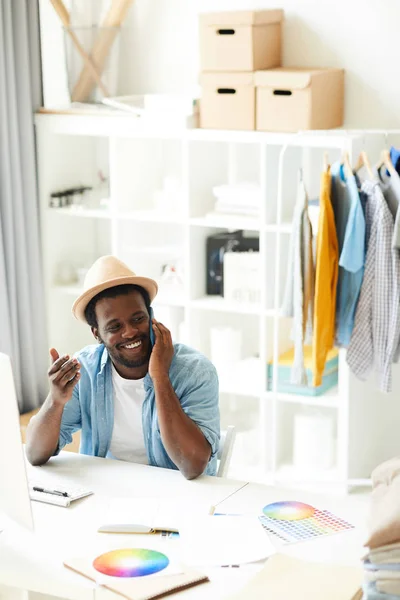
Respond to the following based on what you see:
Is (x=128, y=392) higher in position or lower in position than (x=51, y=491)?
higher

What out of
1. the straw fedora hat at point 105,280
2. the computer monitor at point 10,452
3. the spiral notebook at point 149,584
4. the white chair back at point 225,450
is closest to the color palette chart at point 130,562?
the spiral notebook at point 149,584

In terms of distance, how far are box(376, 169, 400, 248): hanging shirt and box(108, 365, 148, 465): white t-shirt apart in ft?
3.74

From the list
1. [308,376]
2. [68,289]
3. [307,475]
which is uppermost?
[68,289]

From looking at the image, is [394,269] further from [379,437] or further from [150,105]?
[150,105]

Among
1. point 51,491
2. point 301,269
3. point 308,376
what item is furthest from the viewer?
point 308,376

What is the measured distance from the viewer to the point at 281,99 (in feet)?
12.8

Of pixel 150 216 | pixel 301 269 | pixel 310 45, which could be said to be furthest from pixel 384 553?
pixel 310 45

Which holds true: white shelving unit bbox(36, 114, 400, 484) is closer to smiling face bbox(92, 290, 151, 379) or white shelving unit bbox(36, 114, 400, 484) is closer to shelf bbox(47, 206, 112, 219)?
shelf bbox(47, 206, 112, 219)

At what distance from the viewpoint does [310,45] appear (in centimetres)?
416

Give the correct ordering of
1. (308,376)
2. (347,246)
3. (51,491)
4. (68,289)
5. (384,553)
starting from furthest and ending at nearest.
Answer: (68,289)
(308,376)
(347,246)
(51,491)
(384,553)

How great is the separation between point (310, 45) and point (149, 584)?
276 cm

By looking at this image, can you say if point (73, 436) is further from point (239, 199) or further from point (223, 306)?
point (239, 199)

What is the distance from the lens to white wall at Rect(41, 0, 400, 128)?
4.02 metres

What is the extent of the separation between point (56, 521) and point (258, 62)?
7.55ft
